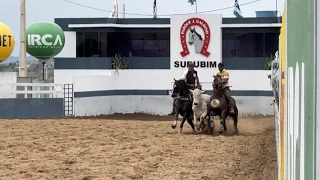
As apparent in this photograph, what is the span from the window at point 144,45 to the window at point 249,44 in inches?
149

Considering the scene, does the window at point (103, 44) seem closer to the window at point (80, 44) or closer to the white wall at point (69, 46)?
the window at point (80, 44)

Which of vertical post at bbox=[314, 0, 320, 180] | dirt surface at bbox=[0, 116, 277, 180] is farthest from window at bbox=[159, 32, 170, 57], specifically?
vertical post at bbox=[314, 0, 320, 180]

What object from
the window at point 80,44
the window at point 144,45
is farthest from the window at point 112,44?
the window at point 80,44

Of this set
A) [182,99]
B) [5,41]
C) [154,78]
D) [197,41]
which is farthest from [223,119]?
[5,41]

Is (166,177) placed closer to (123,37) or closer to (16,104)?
(16,104)

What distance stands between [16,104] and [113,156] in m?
13.7

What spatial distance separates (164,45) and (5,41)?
7.23m

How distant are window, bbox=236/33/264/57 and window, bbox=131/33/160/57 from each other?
12.4 feet

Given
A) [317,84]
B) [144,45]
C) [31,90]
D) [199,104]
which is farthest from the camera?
[144,45]

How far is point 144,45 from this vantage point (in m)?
30.5

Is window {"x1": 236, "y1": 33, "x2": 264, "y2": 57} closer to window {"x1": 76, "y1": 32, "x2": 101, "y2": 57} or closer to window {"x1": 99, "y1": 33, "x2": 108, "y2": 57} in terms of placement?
window {"x1": 99, "y1": 33, "x2": 108, "y2": 57}

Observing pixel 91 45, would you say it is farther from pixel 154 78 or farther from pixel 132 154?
pixel 132 154

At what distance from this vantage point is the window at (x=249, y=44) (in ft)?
96.7

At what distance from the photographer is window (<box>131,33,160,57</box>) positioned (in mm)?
30359
